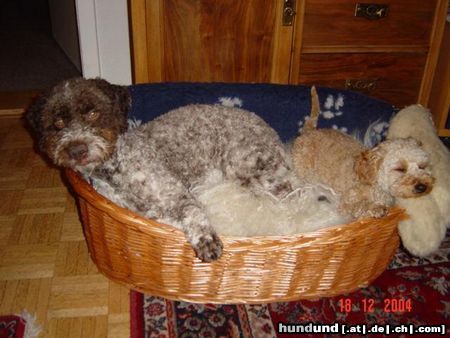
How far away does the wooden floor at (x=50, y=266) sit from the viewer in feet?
5.19

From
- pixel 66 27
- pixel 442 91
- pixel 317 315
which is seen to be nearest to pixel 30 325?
pixel 317 315

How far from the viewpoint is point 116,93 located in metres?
1.63

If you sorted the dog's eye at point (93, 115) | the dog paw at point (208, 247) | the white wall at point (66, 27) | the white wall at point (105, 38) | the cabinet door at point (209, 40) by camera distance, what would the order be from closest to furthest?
the dog paw at point (208, 247)
the dog's eye at point (93, 115)
the cabinet door at point (209, 40)
the white wall at point (105, 38)
the white wall at point (66, 27)

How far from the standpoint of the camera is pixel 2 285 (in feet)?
5.70

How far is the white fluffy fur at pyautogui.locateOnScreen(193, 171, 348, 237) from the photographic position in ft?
5.22

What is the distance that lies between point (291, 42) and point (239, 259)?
1.23 m

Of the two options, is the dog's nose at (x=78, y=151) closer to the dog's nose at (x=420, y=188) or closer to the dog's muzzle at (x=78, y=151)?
the dog's muzzle at (x=78, y=151)

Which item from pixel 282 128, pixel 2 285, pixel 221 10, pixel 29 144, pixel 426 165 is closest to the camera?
pixel 426 165

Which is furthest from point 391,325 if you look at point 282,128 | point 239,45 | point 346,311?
point 239,45

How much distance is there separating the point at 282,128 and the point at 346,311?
1007 mm

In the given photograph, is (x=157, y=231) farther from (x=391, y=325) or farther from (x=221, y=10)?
(x=221, y=10)

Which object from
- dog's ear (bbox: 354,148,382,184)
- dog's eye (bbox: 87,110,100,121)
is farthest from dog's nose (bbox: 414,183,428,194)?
dog's eye (bbox: 87,110,100,121)

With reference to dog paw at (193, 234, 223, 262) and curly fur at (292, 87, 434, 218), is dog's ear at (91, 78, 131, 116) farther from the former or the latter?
curly fur at (292, 87, 434, 218)

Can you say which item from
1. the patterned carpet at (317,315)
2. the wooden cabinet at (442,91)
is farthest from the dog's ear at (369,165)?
the wooden cabinet at (442,91)
